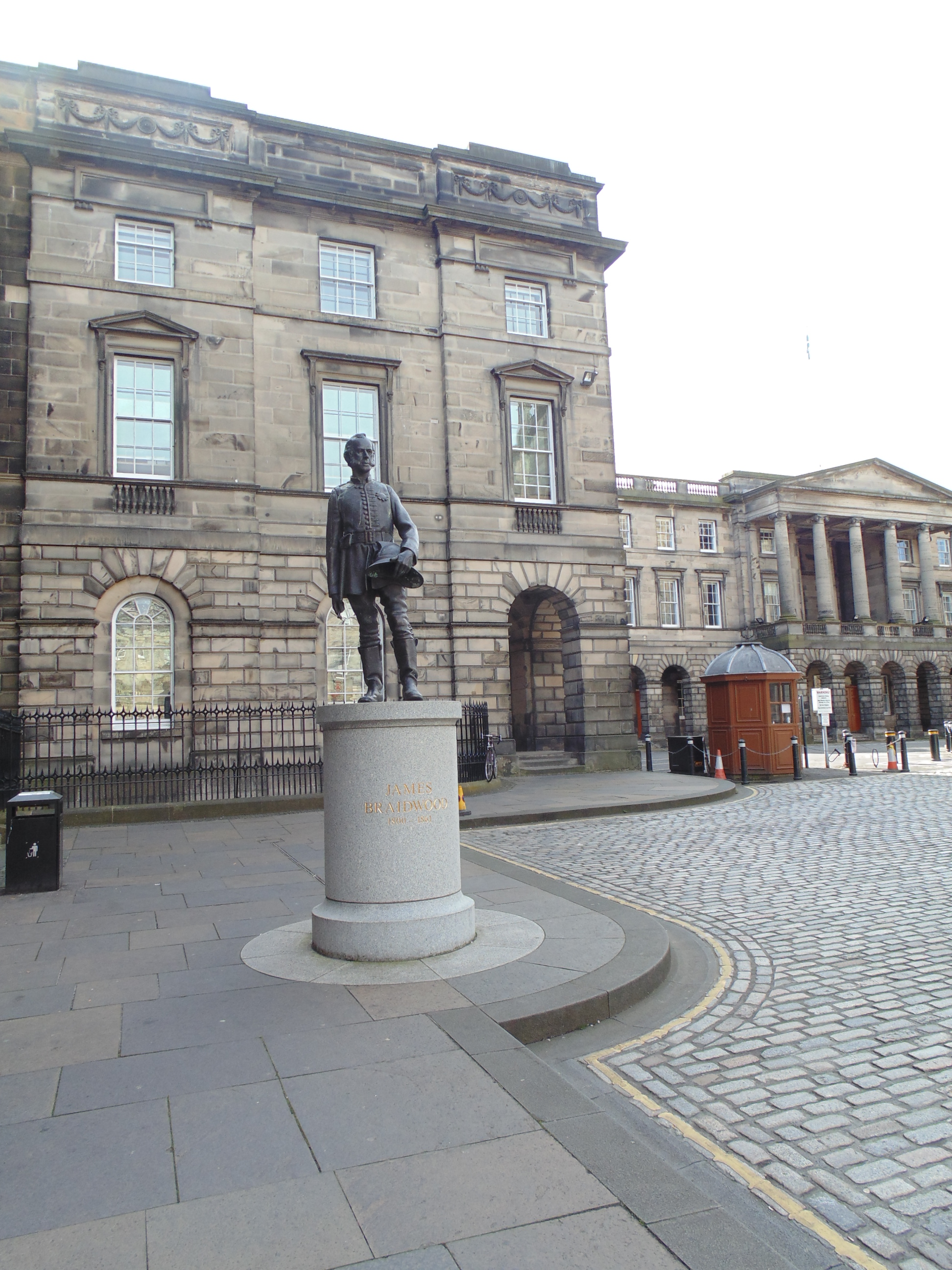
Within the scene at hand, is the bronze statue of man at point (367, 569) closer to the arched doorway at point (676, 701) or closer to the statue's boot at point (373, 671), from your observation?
the statue's boot at point (373, 671)

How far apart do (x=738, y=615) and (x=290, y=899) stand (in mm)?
45615

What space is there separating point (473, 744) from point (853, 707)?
134 ft

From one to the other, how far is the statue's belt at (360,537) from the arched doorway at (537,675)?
1619cm

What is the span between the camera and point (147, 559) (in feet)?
57.2

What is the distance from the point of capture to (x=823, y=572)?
162 ft

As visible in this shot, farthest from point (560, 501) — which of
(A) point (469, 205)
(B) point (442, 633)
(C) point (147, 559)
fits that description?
(C) point (147, 559)

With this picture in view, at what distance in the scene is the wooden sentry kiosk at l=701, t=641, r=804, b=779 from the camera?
19781 millimetres

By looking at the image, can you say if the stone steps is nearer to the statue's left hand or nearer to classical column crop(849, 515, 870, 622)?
the statue's left hand

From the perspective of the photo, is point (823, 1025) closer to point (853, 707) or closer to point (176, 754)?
point (176, 754)

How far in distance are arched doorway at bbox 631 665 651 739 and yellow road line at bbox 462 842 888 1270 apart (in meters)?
40.5

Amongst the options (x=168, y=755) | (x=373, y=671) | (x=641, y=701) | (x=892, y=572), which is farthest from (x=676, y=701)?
(x=373, y=671)

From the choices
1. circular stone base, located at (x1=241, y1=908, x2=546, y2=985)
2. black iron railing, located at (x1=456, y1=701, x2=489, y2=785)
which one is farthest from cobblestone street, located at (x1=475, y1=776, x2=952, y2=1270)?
black iron railing, located at (x1=456, y1=701, x2=489, y2=785)

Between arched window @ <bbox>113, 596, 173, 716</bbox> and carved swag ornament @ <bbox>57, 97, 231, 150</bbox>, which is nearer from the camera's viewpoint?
arched window @ <bbox>113, 596, 173, 716</bbox>

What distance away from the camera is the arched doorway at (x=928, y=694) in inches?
2020
